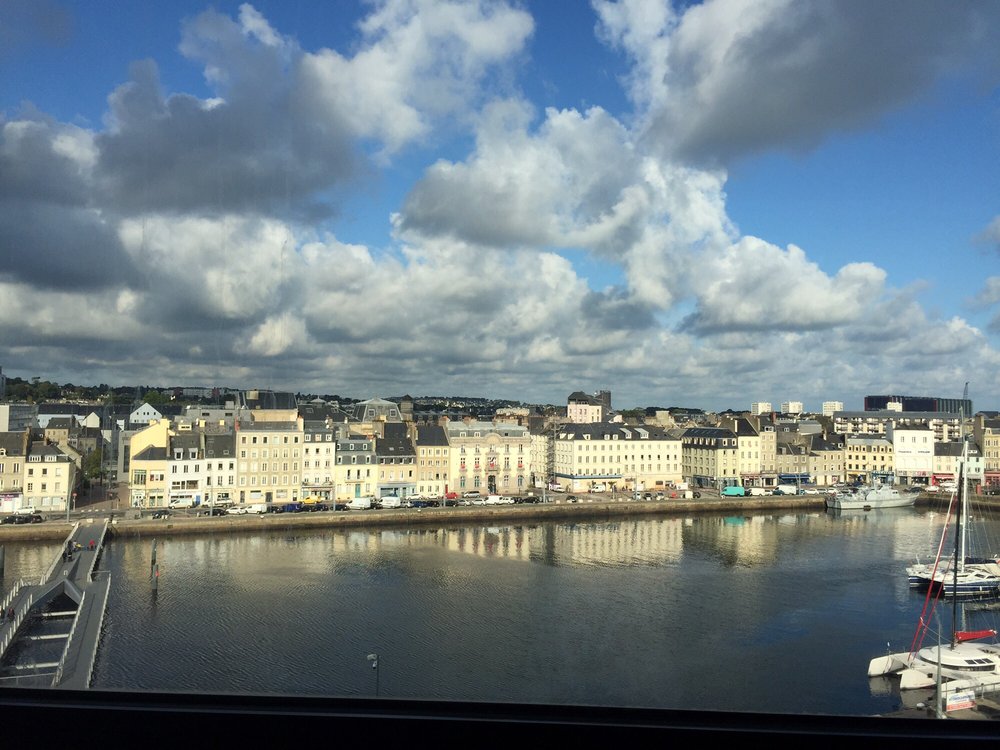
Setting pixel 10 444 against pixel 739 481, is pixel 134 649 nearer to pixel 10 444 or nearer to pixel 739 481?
pixel 10 444

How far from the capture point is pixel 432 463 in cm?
2214

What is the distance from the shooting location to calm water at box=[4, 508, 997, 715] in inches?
301

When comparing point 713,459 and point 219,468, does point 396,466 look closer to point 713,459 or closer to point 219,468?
point 219,468

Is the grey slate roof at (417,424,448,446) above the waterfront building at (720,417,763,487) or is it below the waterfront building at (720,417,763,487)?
above

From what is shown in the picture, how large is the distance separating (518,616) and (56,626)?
5.64 meters

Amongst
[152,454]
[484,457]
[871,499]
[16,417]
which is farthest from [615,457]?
[16,417]

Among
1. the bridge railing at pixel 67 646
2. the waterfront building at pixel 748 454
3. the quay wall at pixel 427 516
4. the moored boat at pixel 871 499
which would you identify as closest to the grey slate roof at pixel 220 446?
the quay wall at pixel 427 516

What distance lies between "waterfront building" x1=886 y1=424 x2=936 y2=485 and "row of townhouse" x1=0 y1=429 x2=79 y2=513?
86.6 feet

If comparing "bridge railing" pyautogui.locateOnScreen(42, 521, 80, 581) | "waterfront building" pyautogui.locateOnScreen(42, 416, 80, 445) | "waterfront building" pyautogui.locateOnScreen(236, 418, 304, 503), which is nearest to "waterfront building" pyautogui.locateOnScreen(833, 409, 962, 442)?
"waterfront building" pyautogui.locateOnScreen(236, 418, 304, 503)

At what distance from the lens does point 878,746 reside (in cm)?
70

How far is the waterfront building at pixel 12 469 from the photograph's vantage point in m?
17.5

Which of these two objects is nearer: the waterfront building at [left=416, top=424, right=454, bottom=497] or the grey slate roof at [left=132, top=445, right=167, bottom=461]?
the grey slate roof at [left=132, top=445, right=167, bottom=461]

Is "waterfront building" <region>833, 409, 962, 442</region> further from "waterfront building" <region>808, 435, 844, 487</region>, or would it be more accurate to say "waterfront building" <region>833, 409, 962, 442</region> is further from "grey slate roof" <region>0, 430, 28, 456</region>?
"grey slate roof" <region>0, 430, 28, 456</region>

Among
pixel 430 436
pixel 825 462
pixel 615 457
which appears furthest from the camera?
pixel 825 462
